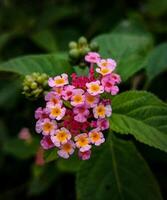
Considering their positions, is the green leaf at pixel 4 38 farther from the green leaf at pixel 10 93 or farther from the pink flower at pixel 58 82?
the pink flower at pixel 58 82

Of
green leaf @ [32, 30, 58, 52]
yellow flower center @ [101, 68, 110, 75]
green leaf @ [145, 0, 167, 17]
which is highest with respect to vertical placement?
green leaf @ [145, 0, 167, 17]

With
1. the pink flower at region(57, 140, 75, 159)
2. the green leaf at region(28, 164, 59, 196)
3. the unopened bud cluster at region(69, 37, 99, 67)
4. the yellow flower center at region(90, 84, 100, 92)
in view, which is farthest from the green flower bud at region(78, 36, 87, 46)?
the green leaf at region(28, 164, 59, 196)

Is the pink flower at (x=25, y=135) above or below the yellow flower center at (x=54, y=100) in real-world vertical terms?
above

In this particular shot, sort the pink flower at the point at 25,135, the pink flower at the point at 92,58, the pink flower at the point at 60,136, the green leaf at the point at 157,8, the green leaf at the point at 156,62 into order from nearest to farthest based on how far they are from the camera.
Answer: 1. the pink flower at the point at 60,136
2. the pink flower at the point at 92,58
3. the green leaf at the point at 156,62
4. the pink flower at the point at 25,135
5. the green leaf at the point at 157,8

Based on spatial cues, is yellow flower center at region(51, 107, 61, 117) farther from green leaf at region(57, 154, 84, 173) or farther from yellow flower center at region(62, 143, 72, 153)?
green leaf at region(57, 154, 84, 173)

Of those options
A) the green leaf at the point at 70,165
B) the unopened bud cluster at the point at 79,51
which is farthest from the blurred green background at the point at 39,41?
the unopened bud cluster at the point at 79,51

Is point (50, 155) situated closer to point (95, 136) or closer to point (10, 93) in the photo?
point (95, 136)
